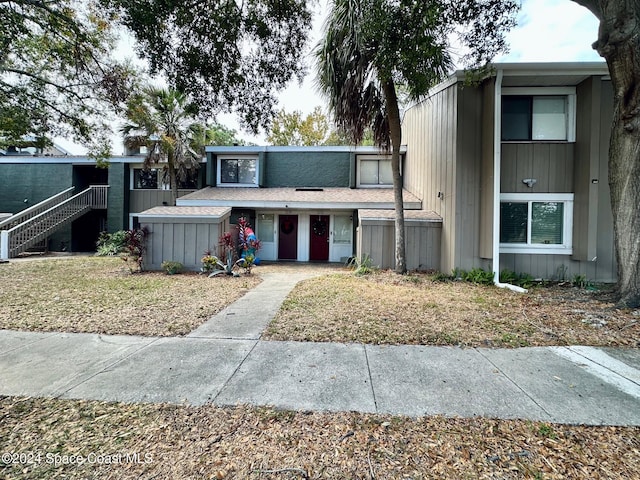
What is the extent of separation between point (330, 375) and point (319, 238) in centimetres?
1055

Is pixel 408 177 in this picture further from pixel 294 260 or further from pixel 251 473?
pixel 251 473

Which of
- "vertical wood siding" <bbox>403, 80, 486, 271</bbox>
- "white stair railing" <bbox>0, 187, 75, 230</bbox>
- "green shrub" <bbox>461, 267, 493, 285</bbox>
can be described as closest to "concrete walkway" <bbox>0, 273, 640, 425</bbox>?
"green shrub" <bbox>461, 267, 493, 285</bbox>

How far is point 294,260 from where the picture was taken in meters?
13.5

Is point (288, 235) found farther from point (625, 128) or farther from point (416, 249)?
point (625, 128)

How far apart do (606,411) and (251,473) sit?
9.63 ft

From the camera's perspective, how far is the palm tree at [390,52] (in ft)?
17.2

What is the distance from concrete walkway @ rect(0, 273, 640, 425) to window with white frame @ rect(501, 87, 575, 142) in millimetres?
6388

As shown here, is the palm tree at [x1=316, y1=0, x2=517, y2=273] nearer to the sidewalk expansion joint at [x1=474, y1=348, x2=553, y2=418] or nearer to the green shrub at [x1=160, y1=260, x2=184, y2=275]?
the sidewalk expansion joint at [x1=474, y1=348, x2=553, y2=418]

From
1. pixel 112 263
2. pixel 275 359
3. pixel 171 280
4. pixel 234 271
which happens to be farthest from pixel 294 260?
pixel 275 359

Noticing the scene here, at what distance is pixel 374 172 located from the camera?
13891mm

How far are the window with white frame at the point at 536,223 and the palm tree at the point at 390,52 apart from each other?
2.83 m

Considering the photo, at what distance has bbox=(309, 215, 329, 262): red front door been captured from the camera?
13.5 meters

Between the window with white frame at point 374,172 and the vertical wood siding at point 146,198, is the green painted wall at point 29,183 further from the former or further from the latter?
the window with white frame at point 374,172

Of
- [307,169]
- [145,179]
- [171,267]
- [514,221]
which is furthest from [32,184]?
[514,221]
